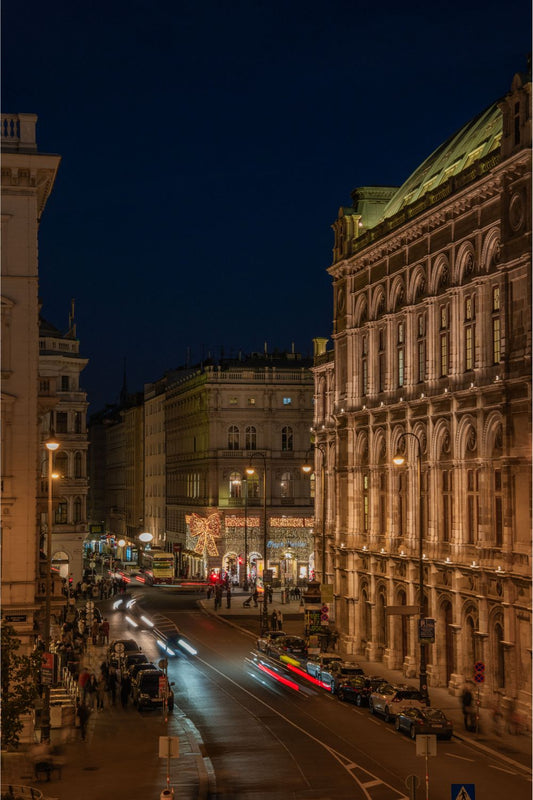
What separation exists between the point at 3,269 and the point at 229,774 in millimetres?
18175

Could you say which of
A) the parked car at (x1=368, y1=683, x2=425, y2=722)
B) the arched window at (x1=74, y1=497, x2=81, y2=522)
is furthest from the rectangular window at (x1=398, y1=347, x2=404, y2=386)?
the arched window at (x1=74, y1=497, x2=81, y2=522)

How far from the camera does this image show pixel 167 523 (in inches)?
5477

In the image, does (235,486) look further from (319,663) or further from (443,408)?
(443,408)

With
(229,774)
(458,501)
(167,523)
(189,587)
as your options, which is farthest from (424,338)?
(167,523)

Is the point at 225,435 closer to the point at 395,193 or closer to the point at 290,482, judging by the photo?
the point at 290,482

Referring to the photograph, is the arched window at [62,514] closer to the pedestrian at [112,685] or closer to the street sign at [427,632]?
the pedestrian at [112,685]

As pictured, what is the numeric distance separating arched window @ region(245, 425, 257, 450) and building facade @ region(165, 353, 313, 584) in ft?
0.31

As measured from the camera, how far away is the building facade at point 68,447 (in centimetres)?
9519

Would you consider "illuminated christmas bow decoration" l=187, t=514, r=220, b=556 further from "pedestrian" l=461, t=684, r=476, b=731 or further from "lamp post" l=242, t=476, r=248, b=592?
"pedestrian" l=461, t=684, r=476, b=731

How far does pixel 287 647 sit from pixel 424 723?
21.0 meters

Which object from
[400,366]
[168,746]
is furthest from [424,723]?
[400,366]

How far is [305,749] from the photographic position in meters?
39.7

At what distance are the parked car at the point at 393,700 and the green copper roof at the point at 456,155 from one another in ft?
71.3

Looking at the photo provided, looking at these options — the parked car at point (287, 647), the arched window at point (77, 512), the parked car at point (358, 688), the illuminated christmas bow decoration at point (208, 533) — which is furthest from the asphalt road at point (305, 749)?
the illuminated christmas bow decoration at point (208, 533)
